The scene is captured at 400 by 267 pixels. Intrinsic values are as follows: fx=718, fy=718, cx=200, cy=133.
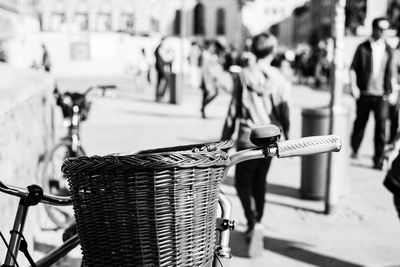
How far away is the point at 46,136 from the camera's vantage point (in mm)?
6668

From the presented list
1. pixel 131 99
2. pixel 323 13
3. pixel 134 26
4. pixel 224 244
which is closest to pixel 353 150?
pixel 224 244

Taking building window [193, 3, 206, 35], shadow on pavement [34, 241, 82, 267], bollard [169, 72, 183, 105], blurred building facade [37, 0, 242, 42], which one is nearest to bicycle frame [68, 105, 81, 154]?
shadow on pavement [34, 241, 82, 267]

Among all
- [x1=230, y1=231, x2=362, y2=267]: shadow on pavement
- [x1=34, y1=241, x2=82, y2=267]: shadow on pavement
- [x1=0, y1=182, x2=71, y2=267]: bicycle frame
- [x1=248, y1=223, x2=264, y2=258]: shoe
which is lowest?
[x1=230, y1=231, x2=362, y2=267]: shadow on pavement

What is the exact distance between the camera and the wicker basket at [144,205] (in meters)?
2.10

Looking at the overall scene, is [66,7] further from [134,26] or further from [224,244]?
[224,244]

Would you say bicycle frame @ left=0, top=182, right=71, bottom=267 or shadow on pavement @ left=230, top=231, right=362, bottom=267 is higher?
bicycle frame @ left=0, top=182, right=71, bottom=267

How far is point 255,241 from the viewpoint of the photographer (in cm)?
541

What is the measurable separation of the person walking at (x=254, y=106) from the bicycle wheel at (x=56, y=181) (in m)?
1.62

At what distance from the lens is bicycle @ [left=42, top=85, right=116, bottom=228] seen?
6.12 metres

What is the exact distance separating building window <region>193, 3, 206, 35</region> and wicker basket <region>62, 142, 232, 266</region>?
350 feet

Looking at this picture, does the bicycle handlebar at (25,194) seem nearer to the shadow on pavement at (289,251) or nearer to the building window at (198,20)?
the shadow on pavement at (289,251)

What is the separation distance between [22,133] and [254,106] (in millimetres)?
1704

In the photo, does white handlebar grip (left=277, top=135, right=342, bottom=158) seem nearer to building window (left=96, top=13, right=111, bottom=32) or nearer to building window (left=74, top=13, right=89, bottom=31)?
building window (left=96, top=13, right=111, bottom=32)

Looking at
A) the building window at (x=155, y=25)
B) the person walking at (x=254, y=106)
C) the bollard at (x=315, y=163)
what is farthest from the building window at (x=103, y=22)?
the person walking at (x=254, y=106)
